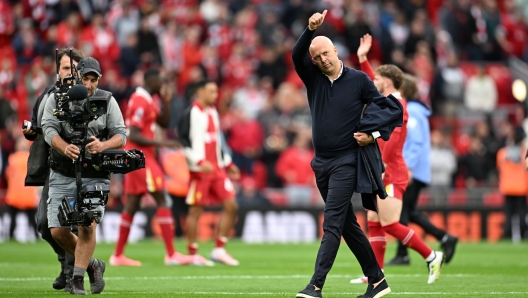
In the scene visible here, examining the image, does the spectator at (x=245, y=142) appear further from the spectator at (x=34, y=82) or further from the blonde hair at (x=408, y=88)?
the blonde hair at (x=408, y=88)

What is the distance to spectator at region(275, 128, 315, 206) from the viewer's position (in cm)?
2284

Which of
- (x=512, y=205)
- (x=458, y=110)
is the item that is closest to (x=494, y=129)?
(x=458, y=110)

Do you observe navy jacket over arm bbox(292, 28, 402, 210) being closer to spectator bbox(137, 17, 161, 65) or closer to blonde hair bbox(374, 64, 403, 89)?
blonde hair bbox(374, 64, 403, 89)

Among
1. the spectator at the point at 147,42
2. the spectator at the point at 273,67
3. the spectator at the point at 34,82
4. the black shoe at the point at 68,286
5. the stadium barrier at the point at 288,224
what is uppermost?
the spectator at the point at 147,42

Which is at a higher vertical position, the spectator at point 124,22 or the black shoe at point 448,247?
the spectator at point 124,22

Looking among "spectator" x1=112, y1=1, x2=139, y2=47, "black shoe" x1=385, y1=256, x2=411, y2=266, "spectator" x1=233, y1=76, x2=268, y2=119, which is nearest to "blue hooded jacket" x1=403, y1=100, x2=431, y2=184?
"black shoe" x1=385, y1=256, x2=411, y2=266

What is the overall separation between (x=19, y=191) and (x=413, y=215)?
1003 cm

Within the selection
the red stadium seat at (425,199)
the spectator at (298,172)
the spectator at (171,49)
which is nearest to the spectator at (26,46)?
the spectator at (171,49)

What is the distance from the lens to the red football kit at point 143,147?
47.4ft

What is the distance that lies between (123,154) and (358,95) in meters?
2.37

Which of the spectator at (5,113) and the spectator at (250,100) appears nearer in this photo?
the spectator at (5,113)

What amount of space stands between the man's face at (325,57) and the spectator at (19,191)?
1329 cm

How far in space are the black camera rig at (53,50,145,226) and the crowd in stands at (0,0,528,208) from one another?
1348 cm

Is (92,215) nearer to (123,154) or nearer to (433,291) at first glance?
(123,154)
